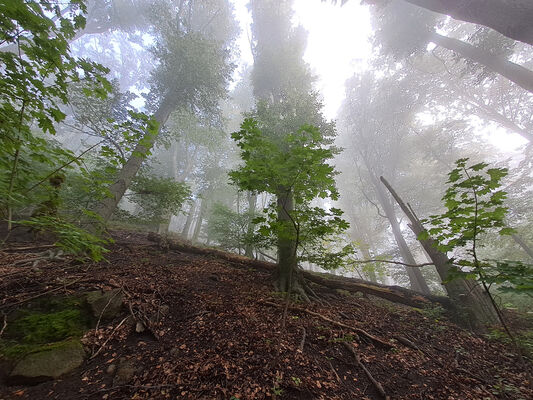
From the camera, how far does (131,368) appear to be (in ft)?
7.73

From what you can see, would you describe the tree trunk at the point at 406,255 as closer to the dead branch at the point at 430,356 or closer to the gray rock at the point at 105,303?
the dead branch at the point at 430,356

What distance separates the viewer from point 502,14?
7.18 meters

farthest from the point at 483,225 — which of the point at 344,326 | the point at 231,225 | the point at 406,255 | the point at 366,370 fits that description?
the point at 406,255

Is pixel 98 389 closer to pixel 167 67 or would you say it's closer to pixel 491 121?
pixel 167 67

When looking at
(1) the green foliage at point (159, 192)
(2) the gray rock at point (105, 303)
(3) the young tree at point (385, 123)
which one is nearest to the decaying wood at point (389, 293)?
(2) the gray rock at point (105, 303)

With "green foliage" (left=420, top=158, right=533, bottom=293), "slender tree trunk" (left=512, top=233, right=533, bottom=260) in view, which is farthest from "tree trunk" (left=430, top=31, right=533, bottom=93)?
"green foliage" (left=420, top=158, right=533, bottom=293)

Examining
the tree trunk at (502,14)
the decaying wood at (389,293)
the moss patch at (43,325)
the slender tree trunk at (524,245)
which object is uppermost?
the tree trunk at (502,14)

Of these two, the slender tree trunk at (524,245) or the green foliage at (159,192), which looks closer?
the green foliage at (159,192)

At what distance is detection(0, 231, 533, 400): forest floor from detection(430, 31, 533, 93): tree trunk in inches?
489

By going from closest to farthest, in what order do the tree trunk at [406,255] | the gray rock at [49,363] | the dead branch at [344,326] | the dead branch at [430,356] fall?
1. the gray rock at [49,363]
2. the dead branch at [430,356]
3. the dead branch at [344,326]
4. the tree trunk at [406,255]

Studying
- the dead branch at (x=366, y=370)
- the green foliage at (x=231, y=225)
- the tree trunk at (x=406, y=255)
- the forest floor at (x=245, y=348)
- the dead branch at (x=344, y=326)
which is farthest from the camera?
the tree trunk at (x=406, y=255)

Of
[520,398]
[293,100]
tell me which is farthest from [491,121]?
[520,398]

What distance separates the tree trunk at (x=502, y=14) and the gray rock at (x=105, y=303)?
13.9 m

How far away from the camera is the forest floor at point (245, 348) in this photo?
7.30 feet
